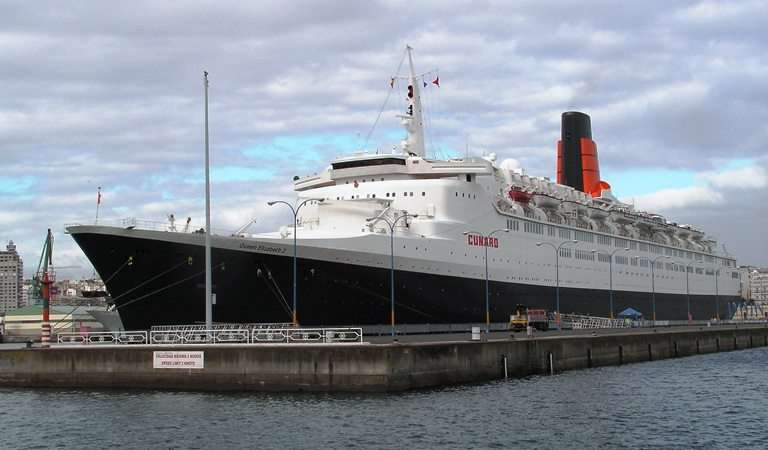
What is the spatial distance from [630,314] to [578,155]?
17.5 m

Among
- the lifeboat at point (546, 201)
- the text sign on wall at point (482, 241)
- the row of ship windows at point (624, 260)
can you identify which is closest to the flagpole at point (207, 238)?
the row of ship windows at point (624, 260)

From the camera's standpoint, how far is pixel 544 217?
63219mm

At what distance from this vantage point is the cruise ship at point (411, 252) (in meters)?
39.7

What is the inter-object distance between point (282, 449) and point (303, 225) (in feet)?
93.3

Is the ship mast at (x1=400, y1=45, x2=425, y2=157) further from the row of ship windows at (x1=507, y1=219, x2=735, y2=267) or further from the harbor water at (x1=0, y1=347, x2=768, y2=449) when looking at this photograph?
the harbor water at (x1=0, y1=347, x2=768, y2=449)

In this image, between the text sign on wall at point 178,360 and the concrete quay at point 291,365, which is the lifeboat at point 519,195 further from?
the text sign on wall at point 178,360

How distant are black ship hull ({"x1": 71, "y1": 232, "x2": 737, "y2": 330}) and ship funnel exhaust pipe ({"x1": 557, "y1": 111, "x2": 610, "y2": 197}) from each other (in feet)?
123

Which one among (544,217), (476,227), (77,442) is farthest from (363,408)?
Answer: (544,217)

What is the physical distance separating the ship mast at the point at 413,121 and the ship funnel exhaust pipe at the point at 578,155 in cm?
2745

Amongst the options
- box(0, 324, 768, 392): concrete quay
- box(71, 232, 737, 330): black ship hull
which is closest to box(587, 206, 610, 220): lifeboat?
box(71, 232, 737, 330): black ship hull

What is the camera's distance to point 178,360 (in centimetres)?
3297

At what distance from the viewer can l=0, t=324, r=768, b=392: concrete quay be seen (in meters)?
30.9

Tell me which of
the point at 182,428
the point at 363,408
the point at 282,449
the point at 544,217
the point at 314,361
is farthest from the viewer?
the point at 544,217

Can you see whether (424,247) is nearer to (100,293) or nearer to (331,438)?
(100,293)
